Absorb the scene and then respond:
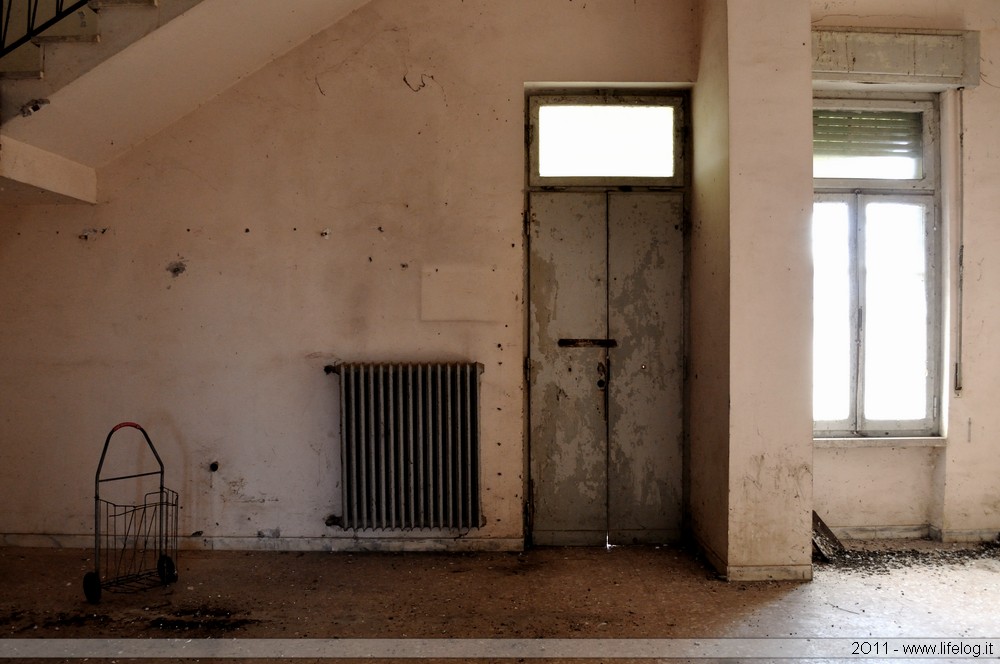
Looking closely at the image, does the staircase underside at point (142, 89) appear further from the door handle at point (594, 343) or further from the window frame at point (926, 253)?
the window frame at point (926, 253)

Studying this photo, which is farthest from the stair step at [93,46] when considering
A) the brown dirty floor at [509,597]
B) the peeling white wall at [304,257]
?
the brown dirty floor at [509,597]

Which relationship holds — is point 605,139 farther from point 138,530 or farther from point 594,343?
point 138,530

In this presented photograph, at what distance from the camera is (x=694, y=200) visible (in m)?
3.98

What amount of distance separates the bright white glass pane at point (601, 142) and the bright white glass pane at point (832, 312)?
40.5 inches

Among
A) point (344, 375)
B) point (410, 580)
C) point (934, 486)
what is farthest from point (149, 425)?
point (934, 486)

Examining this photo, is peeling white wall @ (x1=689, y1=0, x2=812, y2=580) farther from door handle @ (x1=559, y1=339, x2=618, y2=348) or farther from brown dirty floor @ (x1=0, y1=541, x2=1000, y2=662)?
door handle @ (x1=559, y1=339, x2=618, y2=348)

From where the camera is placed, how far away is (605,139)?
4.05m

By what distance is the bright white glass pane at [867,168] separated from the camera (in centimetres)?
414

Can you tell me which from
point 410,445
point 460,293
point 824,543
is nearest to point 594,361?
point 460,293

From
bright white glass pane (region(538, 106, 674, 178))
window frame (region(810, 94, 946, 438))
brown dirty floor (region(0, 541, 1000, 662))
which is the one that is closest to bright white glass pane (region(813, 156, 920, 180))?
window frame (region(810, 94, 946, 438))

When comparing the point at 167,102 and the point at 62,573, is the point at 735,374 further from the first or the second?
the point at 62,573

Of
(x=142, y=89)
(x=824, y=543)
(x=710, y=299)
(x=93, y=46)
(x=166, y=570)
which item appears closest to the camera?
(x=93, y=46)

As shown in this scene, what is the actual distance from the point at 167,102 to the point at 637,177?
2695mm

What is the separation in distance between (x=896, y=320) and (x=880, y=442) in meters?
0.75
